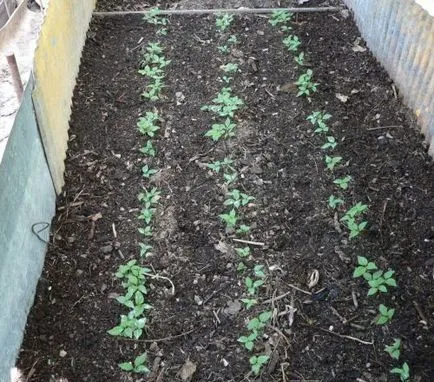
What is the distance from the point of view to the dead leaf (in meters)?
2.66

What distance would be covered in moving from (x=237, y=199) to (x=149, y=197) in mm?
588

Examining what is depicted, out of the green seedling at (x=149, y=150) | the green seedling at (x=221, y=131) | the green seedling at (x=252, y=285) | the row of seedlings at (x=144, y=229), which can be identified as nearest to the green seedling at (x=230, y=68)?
the row of seedlings at (x=144, y=229)

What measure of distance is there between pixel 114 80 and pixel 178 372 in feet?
8.82

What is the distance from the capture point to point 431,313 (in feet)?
9.33

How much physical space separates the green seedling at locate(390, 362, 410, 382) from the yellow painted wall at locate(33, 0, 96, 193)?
7.55 ft

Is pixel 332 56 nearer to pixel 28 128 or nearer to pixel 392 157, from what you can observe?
pixel 392 157

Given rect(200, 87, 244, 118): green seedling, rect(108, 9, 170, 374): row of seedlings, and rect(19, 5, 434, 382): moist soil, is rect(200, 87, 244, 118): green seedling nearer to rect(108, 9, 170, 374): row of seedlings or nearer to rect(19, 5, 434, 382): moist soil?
rect(19, 5, 434, 382): moist soil

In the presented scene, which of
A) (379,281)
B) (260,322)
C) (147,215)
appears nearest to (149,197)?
(147,215)

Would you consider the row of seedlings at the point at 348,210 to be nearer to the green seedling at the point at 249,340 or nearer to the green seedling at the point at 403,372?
the green seedling at the point at 403,372

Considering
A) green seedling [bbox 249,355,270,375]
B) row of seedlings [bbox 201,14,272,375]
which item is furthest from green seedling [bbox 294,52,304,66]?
green seedling [bbox 249,355,270,375]

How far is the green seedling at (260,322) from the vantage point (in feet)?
9.33

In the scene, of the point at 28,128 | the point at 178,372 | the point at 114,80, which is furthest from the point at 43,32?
the point at 178,372

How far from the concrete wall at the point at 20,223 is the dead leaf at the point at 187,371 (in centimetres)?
85

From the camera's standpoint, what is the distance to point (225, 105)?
4.24m
